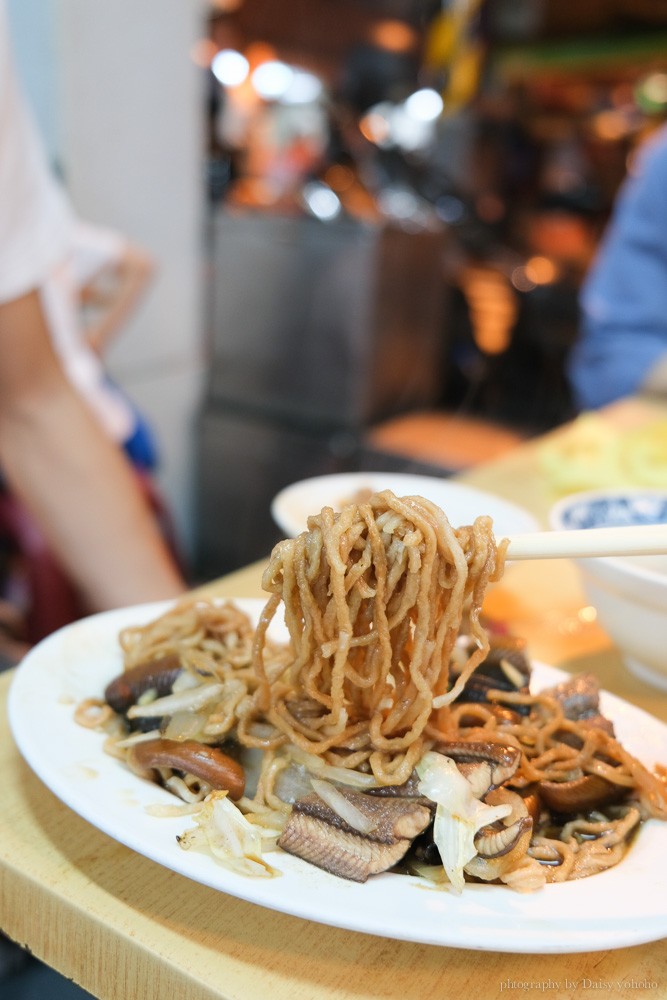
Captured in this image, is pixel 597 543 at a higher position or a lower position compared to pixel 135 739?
higher

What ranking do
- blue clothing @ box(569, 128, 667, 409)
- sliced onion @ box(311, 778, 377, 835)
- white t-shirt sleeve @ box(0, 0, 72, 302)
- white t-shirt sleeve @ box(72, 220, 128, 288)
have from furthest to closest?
white t-shirt sleeve @ box(72, 220, 128, 288)
blue clothing @ box(569, 128, 667, 409)
white t-shirt sleeve @ box(0, 0, 72, 302)
sliced onion @ box(311, 778, 377, 835)

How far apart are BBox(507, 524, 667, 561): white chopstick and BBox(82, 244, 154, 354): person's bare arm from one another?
2.96 m

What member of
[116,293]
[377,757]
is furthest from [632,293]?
[377,757]

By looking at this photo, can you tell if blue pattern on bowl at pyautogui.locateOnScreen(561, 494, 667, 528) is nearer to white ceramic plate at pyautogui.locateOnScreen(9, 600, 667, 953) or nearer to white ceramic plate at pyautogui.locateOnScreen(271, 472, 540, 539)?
white ceramic plate at pyautogui.locateOnScreen(271, 472, 540, 539)

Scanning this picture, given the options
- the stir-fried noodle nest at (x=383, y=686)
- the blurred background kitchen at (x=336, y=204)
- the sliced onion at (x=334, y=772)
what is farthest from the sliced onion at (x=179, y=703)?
the blurred background kitchen at (x=336, y=204)

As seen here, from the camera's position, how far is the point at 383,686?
34.5 inches

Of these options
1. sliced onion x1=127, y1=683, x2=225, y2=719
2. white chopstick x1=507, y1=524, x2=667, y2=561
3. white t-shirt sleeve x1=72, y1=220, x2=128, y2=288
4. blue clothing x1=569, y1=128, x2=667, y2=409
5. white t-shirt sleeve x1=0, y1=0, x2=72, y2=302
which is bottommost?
blue clothing x1=569, y1=128, x2=667, y2=409

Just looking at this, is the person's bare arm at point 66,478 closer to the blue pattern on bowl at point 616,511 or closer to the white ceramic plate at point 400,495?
the white ceramic plate at point 400,495

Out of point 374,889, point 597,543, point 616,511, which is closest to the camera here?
point 374,889

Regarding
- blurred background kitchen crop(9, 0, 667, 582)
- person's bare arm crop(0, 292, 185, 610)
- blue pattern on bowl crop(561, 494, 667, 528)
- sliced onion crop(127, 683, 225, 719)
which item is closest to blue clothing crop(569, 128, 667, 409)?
blurred background kitchen crop(9, 0, 667, 582)

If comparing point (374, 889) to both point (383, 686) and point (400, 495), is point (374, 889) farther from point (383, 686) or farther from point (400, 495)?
point (400, 495)

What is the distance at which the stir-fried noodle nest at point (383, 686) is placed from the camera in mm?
826

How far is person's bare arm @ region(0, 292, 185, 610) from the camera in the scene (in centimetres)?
163

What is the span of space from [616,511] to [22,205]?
1.19 m
